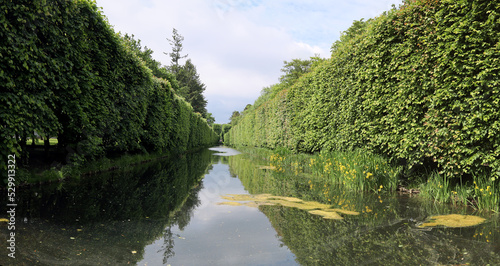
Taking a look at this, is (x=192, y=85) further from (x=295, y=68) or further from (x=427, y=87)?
(x=427, y=87)

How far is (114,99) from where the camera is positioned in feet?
26.1

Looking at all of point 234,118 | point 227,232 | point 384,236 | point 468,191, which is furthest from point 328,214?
point 234,118

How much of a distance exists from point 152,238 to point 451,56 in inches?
208

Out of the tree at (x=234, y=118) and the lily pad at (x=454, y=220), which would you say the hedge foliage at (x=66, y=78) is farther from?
the tree at (x=234, y=118)

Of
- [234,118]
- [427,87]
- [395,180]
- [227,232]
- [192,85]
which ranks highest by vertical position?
[192,85]

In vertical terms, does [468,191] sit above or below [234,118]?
below

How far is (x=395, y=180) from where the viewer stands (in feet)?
18.5

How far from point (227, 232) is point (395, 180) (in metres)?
4.15

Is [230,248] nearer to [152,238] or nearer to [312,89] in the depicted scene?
[152,238]

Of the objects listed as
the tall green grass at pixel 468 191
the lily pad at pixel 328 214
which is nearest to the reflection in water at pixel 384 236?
the lily pad at pixel 328 214

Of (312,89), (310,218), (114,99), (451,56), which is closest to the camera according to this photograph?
(310,218)

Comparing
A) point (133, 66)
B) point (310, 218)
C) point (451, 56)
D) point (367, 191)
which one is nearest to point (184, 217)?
point (310, 218)

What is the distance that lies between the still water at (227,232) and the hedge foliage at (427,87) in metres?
1.03

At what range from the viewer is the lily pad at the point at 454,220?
347 cm
